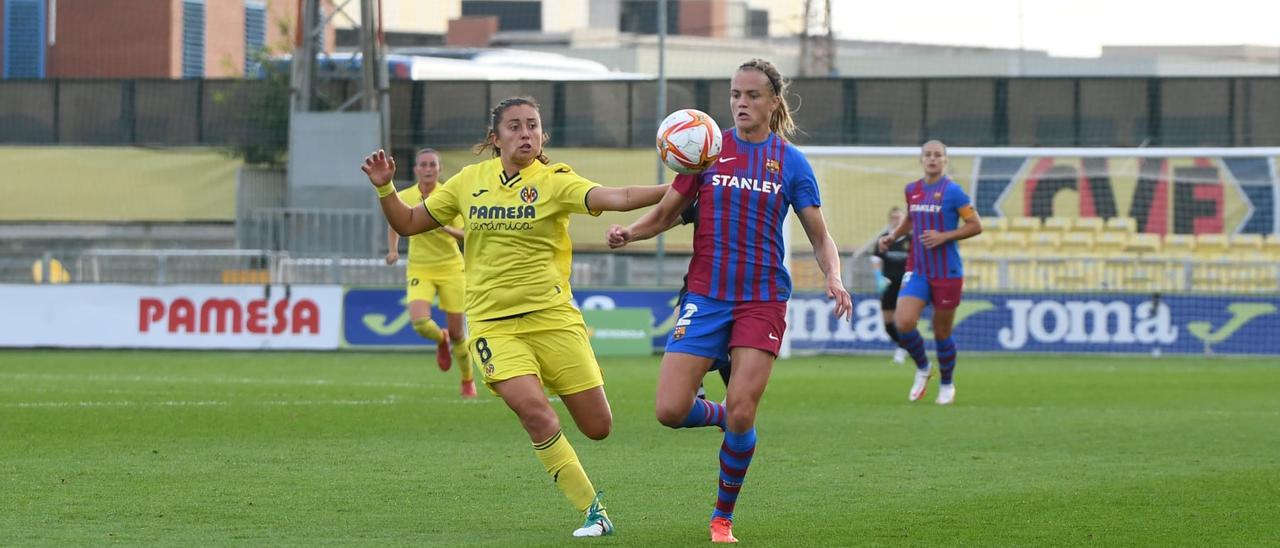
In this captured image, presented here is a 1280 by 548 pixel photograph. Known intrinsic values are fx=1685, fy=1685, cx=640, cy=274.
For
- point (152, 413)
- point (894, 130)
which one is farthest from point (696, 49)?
point (152, 413)

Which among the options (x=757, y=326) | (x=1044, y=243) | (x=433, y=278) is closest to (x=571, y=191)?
(x=757, y=326)

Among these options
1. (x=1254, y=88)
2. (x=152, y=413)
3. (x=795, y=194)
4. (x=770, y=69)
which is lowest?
(x=152, y=413)

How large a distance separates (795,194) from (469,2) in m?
29.6

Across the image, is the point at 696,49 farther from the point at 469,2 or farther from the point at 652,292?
the point at 652,292

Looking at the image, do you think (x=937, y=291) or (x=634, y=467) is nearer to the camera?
(x=634, y=467)

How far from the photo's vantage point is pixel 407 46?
38625 mm

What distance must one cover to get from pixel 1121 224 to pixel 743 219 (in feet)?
68.1

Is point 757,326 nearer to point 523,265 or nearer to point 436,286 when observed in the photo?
point 523,265

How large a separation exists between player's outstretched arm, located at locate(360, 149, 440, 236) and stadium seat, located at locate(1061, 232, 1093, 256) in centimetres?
1960

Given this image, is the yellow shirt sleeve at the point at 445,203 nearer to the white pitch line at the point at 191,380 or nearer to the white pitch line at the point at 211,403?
the white pitch line at the point at 211,403

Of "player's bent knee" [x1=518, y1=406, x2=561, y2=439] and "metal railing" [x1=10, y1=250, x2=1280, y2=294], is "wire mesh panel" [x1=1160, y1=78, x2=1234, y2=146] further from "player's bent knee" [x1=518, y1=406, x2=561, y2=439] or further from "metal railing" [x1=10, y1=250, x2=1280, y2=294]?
"player's bent knee" [x1=518, y1=406, x2=561, y2=439]

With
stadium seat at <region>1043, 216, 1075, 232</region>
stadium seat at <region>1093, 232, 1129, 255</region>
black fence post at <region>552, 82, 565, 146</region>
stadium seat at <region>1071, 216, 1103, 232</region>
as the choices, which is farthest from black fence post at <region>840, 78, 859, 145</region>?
stadium seat at <region>1093, 232, 1129, 255</region>

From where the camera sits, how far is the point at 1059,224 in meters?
27.2

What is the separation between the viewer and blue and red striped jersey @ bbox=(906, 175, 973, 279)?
14750 mm
